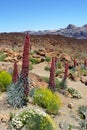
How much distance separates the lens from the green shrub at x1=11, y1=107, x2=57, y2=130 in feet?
39.1

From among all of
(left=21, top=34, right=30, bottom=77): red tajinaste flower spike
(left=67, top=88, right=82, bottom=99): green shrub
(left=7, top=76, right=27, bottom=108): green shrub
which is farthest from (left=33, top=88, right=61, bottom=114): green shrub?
(left=67, top=88, right=82, bottom=99): green shrub

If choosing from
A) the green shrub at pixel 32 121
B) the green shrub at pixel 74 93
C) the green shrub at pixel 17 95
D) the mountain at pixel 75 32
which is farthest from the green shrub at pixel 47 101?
the mountain at pixel 75 32

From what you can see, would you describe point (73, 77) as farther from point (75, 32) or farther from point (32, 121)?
point (75, 32)

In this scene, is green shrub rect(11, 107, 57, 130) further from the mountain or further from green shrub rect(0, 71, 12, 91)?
the mountain

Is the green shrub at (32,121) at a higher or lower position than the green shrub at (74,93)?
higher

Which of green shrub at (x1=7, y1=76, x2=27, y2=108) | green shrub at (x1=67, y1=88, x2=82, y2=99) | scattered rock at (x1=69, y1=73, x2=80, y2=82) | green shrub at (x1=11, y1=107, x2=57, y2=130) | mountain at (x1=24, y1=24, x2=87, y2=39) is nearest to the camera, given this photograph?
green shrub at (x1=11, y1=107, x2=57, y2=130)

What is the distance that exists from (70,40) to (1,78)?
162 ft

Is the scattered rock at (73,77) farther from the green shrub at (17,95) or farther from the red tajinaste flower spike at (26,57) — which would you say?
the red tajinaste flower spike at (26,57)

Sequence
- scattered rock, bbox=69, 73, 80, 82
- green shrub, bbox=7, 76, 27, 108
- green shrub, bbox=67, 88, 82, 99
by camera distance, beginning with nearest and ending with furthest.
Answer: green shrub, bbox=7, 76, 27, 108
green shrub, bbox=67, 88, 82, 99
scattered rock, bbox=69, 73, 80, 82

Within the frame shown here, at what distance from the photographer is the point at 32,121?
12.2 meters

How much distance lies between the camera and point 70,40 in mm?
65812

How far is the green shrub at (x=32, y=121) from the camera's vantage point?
39.1 ft

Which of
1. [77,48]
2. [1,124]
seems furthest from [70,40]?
[1,124]

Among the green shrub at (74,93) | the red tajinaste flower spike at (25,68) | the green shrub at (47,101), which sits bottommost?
the green shrub at (74,93)
